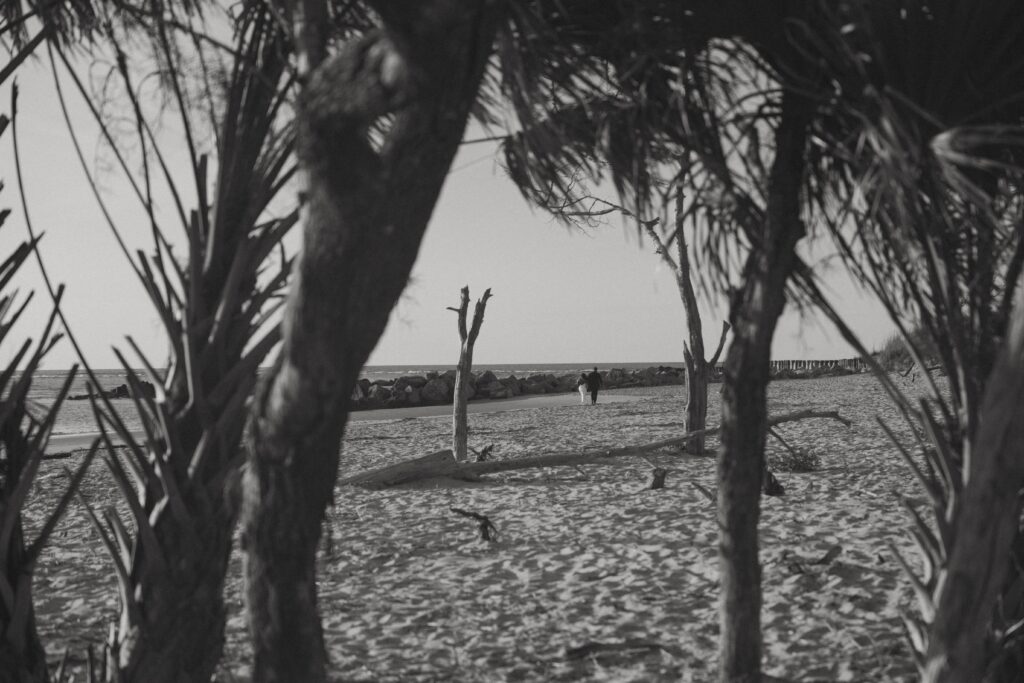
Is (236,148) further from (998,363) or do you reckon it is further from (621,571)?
(621,571)

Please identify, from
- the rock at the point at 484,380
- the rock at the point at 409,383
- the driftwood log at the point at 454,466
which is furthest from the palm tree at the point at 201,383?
the rock at the point at 484,380

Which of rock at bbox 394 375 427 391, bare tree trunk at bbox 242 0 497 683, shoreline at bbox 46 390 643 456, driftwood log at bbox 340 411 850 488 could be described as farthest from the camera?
rock at bbox 394 375 427 391

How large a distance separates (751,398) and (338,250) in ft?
5.56

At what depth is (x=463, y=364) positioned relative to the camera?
1082cm

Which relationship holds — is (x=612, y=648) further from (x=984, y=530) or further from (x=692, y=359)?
(x=692, y=359)

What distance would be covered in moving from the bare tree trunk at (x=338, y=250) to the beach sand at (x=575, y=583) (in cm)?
75

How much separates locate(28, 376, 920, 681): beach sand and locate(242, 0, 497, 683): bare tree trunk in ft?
2.45

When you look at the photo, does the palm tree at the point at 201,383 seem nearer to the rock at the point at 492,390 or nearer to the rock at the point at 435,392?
the rock at the point at 435,392

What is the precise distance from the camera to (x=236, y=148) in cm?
301

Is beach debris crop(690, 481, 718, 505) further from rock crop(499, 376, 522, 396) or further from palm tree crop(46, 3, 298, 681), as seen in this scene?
rock crop(499, 376, 522, 396)

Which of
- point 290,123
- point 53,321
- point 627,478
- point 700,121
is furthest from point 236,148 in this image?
point 627,478

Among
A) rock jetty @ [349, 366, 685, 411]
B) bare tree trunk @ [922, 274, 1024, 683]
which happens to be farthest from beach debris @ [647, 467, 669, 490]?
rock jetty @ [349, 366, 685, 411]

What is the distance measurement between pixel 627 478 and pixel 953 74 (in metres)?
7.10

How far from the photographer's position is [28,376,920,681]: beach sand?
398 cm
